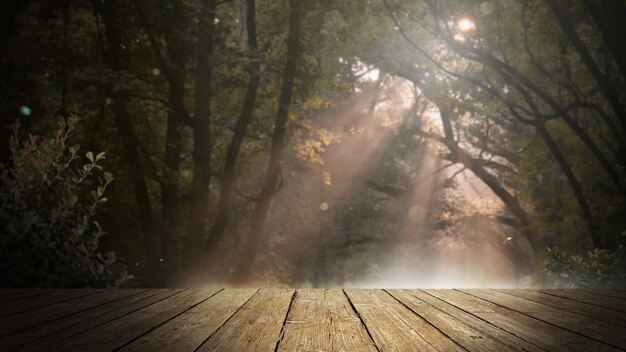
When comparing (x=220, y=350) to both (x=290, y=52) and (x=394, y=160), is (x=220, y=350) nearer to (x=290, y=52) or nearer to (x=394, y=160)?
(x=290, y=52)

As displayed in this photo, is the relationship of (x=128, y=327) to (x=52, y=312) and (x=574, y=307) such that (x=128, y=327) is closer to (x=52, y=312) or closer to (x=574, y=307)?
(x=52, y=312)

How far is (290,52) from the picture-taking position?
448 inches

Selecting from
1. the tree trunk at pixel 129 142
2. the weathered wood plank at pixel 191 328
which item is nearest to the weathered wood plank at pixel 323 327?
the weathered wood plank at pixel 191 328

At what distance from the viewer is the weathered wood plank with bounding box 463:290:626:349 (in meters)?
2.54

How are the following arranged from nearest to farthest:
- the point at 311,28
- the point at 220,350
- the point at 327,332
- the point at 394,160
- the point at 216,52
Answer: the point at 220,350 < the point at 327,332 < the point at 216,52 < the point at 311,28 < the point at 394,160

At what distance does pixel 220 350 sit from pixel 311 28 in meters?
11.3

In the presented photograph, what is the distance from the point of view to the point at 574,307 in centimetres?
334

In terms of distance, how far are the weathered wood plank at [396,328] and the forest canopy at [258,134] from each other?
2.84 meters

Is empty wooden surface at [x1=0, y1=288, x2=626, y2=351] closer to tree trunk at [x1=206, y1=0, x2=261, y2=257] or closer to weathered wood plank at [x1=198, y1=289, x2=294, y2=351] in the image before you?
weathered wood plank at [x1=198, y1=289, x2=294, y2=351]

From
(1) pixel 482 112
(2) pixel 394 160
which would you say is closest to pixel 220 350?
(1) pixel 482 112

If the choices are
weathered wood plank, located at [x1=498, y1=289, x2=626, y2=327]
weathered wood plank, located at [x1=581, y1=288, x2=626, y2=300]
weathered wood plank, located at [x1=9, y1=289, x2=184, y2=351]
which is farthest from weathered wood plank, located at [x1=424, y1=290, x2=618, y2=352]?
weathered wood plank, located at [x1=9, y1=289, x2=184, y2=351]

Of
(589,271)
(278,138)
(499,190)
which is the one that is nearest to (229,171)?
(278,138)

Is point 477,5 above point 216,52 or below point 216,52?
above

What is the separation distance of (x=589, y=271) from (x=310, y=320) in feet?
21.4
